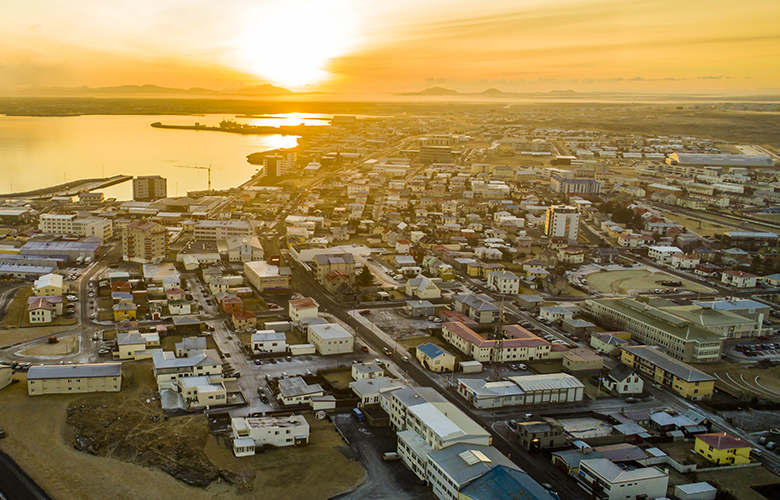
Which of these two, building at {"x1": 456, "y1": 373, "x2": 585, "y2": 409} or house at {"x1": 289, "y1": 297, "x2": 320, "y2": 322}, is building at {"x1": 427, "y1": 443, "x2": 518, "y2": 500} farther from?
house at {"x1": 289, "y1": 297, "x2": 320, "y2": 322}

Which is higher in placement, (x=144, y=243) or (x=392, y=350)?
(x=144, y=243)

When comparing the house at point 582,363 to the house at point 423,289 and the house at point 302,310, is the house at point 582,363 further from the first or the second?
the house at point 302,310

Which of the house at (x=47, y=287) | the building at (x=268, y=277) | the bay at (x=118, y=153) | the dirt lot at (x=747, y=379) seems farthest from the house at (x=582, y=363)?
the bay at (x=118, y=153)

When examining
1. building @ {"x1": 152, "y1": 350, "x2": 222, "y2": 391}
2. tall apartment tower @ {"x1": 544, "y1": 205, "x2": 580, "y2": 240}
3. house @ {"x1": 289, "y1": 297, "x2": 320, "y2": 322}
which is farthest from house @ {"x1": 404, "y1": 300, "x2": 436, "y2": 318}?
tall apartment tower @ {"x1": 544, "y1": 205, "x2": 580, "y2": 240}

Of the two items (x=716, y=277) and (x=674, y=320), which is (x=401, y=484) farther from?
(x=716, y=277)

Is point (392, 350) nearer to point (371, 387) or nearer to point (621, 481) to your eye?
point (371, 387)

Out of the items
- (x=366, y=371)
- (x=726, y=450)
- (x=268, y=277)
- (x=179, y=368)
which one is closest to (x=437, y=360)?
(x=366, y=371)

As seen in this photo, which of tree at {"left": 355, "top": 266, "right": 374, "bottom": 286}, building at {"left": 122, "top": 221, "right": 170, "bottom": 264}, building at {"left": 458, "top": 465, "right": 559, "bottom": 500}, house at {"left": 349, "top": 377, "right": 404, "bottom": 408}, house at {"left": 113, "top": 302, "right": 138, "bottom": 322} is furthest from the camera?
building at {"left": 122, "top": 221, "right": 170, "bottom": 264}
